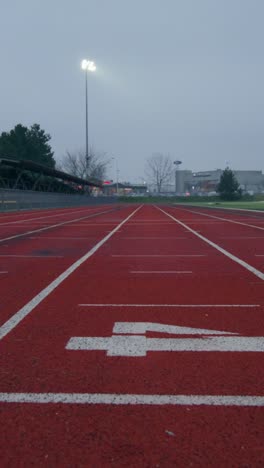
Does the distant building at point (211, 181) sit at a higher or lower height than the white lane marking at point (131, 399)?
higher

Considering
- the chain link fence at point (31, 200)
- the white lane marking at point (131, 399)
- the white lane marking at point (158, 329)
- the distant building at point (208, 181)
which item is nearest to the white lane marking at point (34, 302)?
the white lane marking at point (158, 329)

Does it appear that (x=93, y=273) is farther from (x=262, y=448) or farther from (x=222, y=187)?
(x=222, y=187)

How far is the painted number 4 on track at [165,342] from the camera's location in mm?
4312

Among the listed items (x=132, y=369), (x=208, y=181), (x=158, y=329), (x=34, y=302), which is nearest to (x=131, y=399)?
(x=132, y=369)

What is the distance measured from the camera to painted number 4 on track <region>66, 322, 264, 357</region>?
431 centimetres

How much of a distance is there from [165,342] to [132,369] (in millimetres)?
740

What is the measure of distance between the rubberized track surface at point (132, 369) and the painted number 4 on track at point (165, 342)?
0.04 ft

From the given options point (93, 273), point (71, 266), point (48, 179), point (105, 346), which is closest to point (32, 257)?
point (71, 266)

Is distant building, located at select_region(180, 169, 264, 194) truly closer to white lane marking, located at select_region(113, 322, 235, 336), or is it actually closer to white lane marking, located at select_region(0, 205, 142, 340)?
white lane marking, located at select_region(0, 205, 142, 340)

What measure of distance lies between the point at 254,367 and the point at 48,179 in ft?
186

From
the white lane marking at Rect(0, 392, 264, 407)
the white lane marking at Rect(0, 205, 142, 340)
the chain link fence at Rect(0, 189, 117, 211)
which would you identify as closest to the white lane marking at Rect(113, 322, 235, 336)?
the white lane marking at Rect(0, 205, 142, 340)

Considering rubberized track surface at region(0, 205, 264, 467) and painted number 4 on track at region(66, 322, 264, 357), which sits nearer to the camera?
rubberized track surface at region(0, 205, 264, 467)

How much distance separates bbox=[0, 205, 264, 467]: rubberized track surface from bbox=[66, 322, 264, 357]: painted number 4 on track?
0.01 metres

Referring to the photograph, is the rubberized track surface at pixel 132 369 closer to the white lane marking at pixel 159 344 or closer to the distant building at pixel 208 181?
the white lane marking at pixel 159 344
